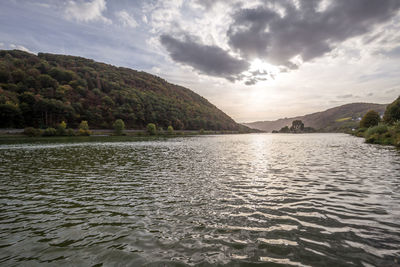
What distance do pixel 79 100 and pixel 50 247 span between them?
191m

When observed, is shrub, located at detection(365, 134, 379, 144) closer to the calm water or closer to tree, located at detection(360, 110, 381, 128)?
the calm water

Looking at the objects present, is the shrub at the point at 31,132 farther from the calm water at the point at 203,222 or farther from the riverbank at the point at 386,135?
the riverbank at the point at 386,135

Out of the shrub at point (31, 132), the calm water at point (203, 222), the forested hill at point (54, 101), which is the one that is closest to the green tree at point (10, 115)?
the forested hill at point (54, 101)

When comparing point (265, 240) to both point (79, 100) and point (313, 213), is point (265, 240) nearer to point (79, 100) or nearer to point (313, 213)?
point (313, 213)

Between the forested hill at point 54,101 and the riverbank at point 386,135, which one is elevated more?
the forested hill at point 54,101

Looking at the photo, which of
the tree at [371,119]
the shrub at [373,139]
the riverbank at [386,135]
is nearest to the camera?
the riverbank at [386,135]

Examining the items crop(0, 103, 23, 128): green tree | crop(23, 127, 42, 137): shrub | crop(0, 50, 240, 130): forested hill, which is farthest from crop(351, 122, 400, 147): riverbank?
crop(0, 103, 23, 128): green tree

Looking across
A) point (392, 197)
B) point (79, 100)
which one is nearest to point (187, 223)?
point (392, 197)

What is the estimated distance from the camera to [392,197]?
396 inches

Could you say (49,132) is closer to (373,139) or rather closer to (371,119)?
(373,139)

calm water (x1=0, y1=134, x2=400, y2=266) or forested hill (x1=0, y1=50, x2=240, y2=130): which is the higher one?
forested hill (x1=0, y1=50, x2=240, y2=130)

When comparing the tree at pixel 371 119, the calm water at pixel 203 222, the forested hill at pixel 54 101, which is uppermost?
the forested hill at pixel 54 101

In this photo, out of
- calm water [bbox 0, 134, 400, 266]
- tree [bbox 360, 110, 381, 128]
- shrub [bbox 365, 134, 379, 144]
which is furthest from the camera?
tree [bbox 360, 110, 381, 128]

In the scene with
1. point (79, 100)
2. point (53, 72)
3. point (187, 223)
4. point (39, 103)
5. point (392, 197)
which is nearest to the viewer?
point (187, 223)
